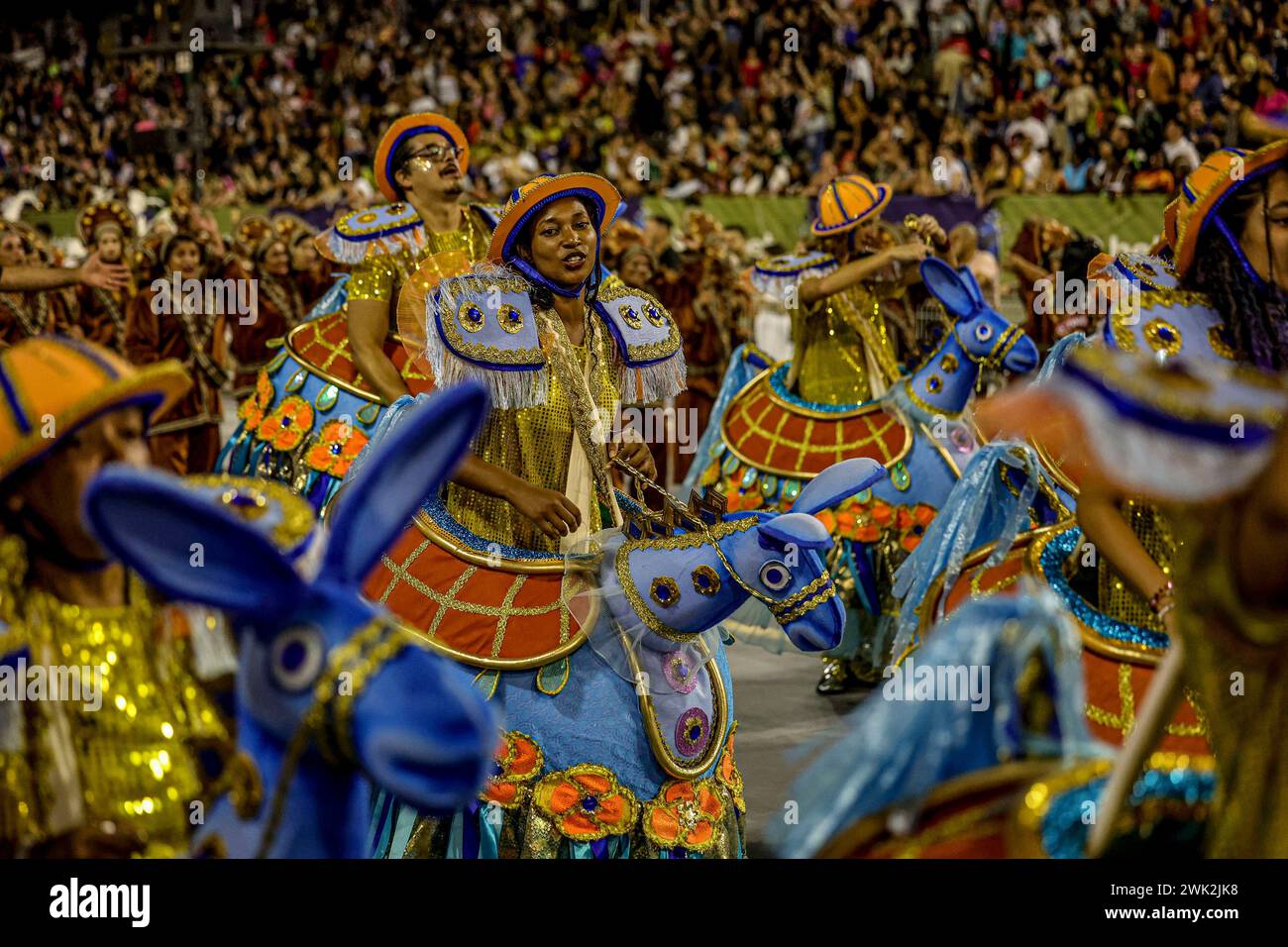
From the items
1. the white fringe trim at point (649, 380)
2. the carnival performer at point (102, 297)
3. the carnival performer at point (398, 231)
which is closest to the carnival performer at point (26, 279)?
the carnival performer at point (102, 297)

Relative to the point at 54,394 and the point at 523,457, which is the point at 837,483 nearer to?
the point at 523,457

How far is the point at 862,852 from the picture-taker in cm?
172

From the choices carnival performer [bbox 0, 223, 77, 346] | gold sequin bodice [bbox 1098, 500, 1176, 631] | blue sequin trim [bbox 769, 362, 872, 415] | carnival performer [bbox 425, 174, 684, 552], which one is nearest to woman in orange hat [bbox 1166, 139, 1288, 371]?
gold sequin bodice [bbox 1098, 500, 1176, 631]

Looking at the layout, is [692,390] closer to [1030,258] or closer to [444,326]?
[1030,258]

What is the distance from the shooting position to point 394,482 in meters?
1.80

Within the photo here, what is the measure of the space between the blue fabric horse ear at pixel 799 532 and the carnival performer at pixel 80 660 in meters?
1.49

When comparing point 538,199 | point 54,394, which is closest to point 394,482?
point 54,394

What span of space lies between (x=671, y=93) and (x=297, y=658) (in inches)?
760

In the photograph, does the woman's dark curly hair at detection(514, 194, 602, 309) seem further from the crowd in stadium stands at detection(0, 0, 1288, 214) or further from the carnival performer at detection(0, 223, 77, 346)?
the carnival performer at detection(0, 223, 77, 346)

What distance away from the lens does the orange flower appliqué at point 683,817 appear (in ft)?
11.9

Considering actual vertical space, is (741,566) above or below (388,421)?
below

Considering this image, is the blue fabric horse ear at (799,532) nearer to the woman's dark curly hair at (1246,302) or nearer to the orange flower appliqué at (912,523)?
the woman's dark curly hair at (1246,302)

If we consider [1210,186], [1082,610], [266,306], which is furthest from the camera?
[266,306]

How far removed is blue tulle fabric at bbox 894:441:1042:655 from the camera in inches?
143
